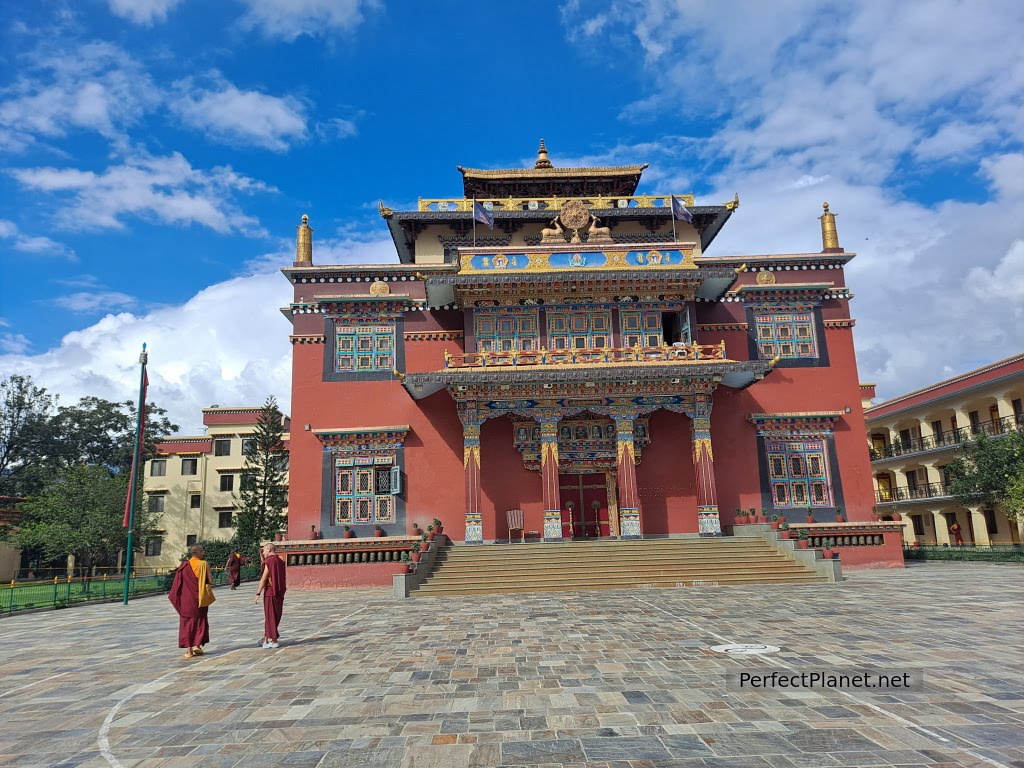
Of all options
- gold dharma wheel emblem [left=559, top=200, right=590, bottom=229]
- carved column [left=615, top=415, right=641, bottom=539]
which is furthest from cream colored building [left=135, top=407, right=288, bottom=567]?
carved column [left=615, top=415, right=641, bottom=539]

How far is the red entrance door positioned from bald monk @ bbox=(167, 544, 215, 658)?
49.1 feet

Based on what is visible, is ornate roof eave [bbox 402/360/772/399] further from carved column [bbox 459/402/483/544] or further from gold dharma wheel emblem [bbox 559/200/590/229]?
gold dharma wheel emblem [bbox 559/200/590/229]

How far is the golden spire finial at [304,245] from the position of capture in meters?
24.7

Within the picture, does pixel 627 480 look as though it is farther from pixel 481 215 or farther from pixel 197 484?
pixel 197 484

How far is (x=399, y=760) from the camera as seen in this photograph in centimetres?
486

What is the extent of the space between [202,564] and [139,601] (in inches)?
529

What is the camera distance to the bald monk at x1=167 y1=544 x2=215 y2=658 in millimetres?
9148

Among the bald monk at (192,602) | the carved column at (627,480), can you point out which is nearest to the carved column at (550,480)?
the carved column at (627,480)

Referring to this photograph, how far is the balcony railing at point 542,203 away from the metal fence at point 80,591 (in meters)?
15.8

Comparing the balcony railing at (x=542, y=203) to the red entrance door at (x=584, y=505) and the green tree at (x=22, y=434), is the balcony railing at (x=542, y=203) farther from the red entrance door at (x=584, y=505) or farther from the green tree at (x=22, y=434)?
the green tree at (x=22, y=434)

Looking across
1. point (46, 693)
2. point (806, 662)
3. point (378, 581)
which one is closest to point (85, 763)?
point (46, 693)

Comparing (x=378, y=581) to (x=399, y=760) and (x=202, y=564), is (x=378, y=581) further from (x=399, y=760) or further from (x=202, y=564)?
(x=399, y=760)

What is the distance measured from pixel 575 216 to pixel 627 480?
32.7 ft

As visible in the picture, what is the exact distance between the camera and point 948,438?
111 feet
